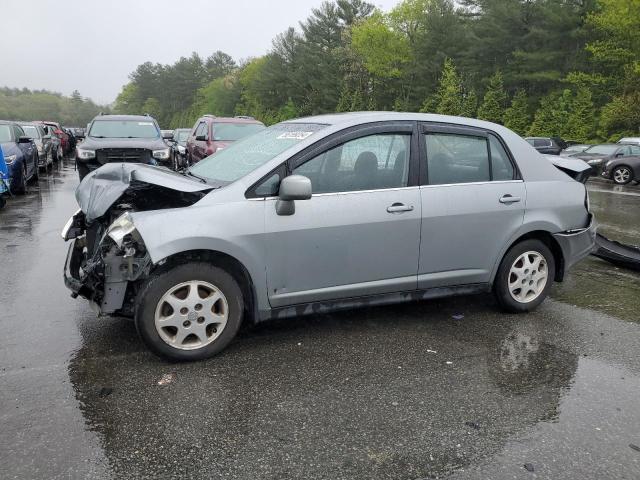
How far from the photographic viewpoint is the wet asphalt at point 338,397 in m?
2.83

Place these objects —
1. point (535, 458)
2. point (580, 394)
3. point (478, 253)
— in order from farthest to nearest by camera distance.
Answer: point (478, 253)
point (580, 394)
point (535, 458)

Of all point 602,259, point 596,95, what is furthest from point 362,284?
point 596,95

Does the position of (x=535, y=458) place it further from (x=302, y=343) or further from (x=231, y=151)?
(x=231, y=151)

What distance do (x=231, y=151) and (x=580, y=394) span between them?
331 cm

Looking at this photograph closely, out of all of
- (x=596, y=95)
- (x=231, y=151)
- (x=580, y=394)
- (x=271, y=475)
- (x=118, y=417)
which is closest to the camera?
(x=271, y=475)

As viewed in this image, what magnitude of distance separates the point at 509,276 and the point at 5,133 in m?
12.6

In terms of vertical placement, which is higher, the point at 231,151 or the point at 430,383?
the point at 231,151

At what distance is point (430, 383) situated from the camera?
12.2ft

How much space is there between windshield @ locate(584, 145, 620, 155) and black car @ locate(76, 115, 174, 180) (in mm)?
17438

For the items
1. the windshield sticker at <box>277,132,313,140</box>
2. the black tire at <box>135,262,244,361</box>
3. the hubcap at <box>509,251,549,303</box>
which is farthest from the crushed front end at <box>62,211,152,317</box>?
the hubcap at <box>509,251,549,303</box>

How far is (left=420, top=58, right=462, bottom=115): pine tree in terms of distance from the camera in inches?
1790

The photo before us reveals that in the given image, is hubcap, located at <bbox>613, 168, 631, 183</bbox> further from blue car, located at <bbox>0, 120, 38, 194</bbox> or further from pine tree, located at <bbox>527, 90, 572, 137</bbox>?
blue car, located at <bbox>0, 120, 38, 194</bbox>

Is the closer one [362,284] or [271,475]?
[271,475]

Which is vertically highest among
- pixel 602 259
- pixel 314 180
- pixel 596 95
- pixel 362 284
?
pixel 596 95
